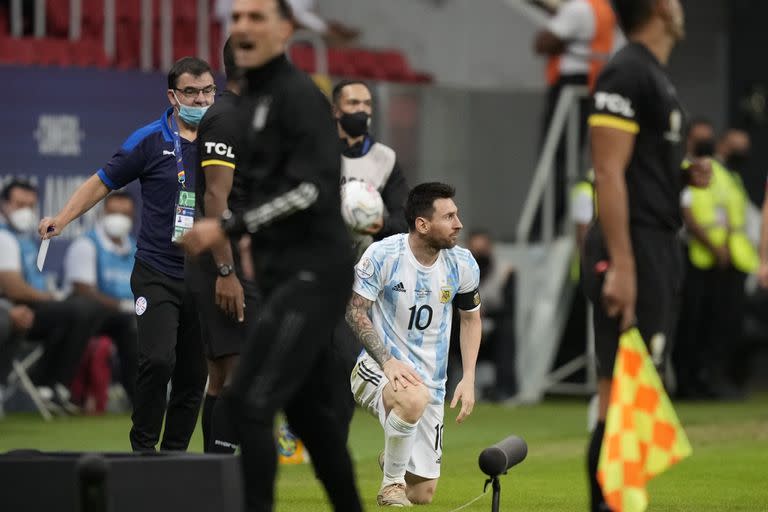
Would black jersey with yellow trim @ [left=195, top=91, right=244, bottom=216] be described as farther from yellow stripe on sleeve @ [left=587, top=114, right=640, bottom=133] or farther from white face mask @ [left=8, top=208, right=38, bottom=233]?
white face mask @ [left=8, top=208, right=38, bottom=233]

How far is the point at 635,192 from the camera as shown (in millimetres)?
5789

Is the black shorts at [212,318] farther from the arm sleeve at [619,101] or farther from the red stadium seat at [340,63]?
the red stadium seat at [340,63]

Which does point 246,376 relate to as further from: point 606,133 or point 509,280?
point 509,280

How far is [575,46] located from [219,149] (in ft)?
27.0

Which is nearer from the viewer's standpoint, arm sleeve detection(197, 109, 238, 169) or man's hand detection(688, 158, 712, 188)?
man's hand detection(688, 158, 712, 188)

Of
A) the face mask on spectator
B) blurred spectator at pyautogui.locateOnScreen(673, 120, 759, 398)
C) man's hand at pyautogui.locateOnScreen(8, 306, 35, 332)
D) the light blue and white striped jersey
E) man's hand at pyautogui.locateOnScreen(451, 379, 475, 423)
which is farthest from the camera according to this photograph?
the face mask on spectator

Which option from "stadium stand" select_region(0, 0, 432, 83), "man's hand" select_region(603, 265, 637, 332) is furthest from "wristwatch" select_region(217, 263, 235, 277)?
"stadium stand" select_region(0, 0, 432, 83)

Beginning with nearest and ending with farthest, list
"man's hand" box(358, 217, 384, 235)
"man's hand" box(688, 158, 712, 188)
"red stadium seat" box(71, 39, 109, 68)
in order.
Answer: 1. "man's hand" box(688, 158, 712, 188)
2. "man's hand" box(358, 217, 384, 235)
3. "red stadium seat" box(71, 39, 109, 68)


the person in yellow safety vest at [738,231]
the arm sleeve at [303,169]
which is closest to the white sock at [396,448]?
the arm sleeve at [303,169]

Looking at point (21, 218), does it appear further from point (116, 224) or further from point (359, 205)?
point (359, 205)

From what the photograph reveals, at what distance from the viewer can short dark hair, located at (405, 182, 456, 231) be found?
836cm

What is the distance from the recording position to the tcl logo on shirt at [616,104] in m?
5.66

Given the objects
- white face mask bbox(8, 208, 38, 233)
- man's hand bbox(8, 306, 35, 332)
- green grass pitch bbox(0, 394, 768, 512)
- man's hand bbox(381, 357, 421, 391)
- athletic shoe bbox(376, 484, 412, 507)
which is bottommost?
green grass pitch bbox(0, 394, 768, 512)

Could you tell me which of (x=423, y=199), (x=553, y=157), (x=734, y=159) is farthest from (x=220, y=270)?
(x=734, y=159)
